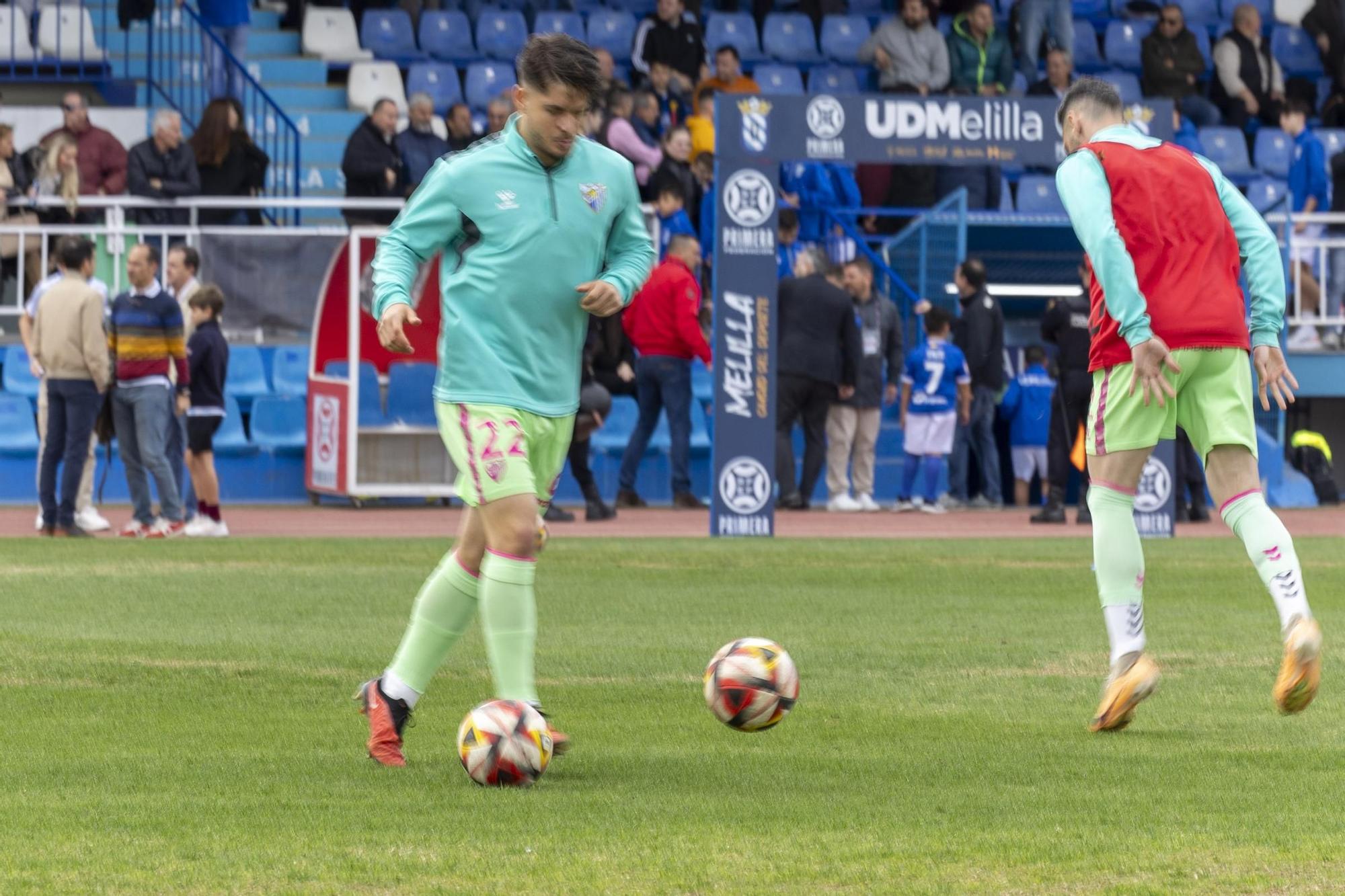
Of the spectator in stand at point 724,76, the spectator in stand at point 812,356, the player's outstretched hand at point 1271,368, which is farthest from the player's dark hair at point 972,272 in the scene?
the player's outstretched hand at point 1271,368

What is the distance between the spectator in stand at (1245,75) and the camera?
1009 inches

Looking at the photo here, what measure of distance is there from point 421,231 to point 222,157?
15.5 metres

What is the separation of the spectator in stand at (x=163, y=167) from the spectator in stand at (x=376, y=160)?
5.33 ft

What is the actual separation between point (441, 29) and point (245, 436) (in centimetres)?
742

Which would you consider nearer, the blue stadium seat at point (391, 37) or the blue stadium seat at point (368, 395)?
the blue stadium seat at point (368, 395)

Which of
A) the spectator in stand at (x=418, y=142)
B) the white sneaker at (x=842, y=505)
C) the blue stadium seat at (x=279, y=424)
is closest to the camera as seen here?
the white sneaker at (x=842, y=505)

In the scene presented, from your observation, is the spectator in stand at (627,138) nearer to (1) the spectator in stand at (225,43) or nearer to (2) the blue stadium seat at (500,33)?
(2) the blue stadium seat at (500,33)

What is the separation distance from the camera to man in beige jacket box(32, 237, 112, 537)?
49.2 ft

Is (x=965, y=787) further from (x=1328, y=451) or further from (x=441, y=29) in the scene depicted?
(x=441, y=29)

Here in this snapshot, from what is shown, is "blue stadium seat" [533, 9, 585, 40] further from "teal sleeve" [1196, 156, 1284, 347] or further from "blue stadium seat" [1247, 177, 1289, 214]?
"teal sleeve" [1196, 156, 1284, 347]

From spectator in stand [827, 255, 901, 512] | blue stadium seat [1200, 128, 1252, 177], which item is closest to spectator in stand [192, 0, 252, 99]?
spectator in stand [827, 255, 901, 512]

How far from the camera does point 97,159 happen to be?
2083cm

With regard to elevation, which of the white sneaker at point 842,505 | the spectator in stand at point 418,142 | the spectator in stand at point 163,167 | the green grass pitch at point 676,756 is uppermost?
the spectator in stand at point 418,142

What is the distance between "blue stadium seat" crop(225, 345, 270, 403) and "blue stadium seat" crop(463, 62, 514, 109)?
519 cm
